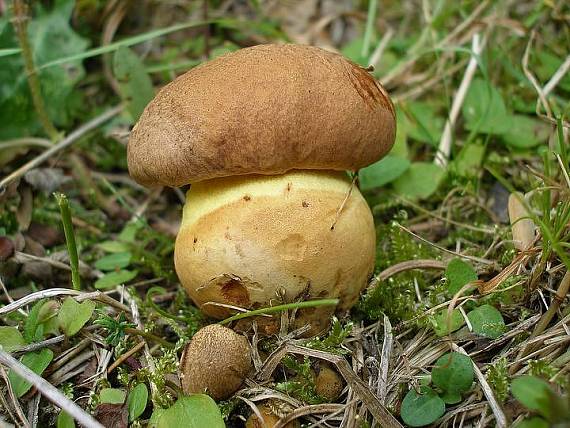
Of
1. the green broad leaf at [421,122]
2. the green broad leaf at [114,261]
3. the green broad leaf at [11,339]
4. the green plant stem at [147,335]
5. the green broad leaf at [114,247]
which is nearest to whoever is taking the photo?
the green broad leaf at [11,339]

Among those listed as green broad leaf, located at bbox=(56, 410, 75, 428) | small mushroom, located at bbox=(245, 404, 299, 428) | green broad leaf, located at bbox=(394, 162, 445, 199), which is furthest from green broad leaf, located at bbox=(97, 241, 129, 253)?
green broad leaf, located at bbox=(394, 162, 445, 199)

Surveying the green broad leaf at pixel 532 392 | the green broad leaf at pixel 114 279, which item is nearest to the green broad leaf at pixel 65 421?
the green broad leaf at pixel 114 279

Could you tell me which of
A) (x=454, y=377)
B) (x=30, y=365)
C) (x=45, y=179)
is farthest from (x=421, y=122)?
(x=30, y=365)

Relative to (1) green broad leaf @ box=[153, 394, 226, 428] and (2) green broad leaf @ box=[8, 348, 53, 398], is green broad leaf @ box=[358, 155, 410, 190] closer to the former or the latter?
(1) green broad leaf @ box=[153, 394, 226, 428]

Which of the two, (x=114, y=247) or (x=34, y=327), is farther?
(x=114, y=247)

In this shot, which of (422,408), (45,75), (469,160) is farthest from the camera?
(45,75)

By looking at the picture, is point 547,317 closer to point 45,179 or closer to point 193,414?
point 193,414

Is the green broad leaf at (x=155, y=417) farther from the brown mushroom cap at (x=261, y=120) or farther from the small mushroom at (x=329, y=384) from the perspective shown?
the brown mushroom cap at (x=261, y=120)
